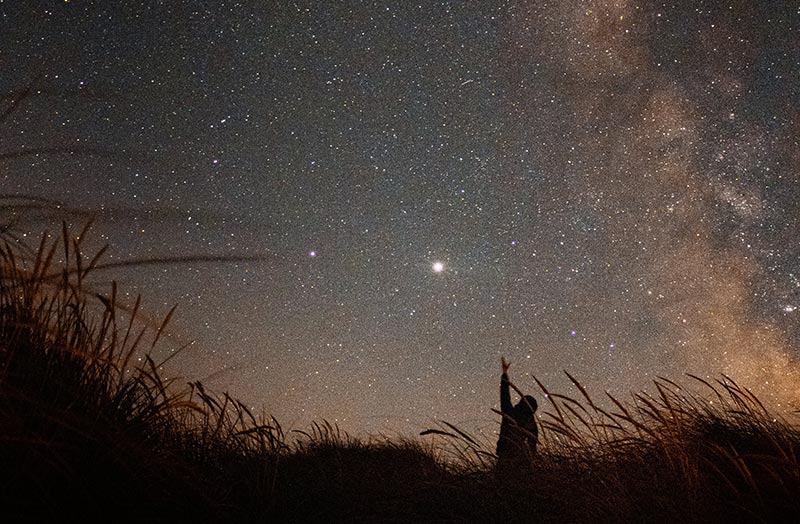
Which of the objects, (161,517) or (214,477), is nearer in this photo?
(161,517)

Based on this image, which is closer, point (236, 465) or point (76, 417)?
point (76, 417)

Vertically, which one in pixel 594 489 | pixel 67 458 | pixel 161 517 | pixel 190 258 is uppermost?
pixel 190 258

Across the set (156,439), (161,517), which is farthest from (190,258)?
(156,439)

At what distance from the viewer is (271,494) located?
1.83 m

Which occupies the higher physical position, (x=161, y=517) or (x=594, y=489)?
(x=594, y=489)

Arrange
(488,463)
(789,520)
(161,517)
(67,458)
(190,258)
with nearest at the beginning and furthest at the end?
(190,258), (67,458), (161,517), (789,520), (488,463)

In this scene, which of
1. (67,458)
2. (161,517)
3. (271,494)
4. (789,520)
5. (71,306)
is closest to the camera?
(67,458)

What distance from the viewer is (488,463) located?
114 inches

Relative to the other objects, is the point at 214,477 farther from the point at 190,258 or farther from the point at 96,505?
the point at 190,258

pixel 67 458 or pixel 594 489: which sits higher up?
pixel 594 489

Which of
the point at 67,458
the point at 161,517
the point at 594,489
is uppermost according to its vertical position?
the point at 594,489

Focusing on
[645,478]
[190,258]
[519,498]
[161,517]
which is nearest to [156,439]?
[161,517]

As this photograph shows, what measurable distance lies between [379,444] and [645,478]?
2526mm

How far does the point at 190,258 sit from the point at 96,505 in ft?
2.32
